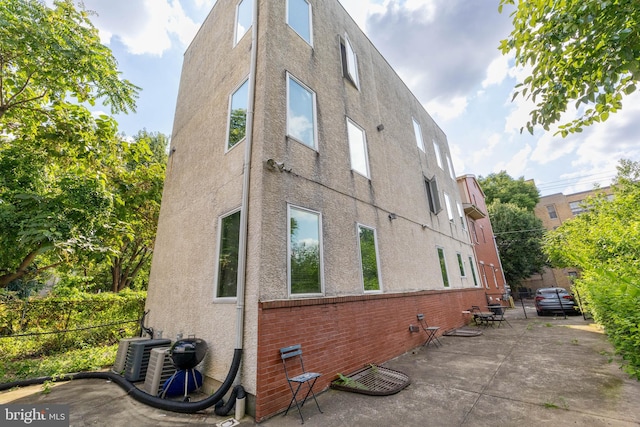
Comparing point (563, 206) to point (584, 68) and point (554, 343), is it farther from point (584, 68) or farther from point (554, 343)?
point (584, 68)

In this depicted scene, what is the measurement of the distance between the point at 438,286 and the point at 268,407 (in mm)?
8330

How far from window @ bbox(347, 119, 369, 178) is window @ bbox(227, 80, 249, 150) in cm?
299

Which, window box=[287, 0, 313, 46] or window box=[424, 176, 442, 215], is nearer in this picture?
window box=[287, 0, 313, 46]

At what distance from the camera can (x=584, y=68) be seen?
381cm

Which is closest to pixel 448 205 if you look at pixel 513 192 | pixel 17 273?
pixel 17 273

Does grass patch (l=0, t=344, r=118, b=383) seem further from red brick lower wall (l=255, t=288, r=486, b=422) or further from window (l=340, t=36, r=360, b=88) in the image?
window (l=340, t=36, r=360, b=88)

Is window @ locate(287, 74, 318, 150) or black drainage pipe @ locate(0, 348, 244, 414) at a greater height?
window @ locate(287, 74, 318, 150)

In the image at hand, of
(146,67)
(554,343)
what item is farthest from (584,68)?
(146,67)

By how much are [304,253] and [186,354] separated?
2626 mm

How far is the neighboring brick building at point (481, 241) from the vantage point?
17047 millimetres

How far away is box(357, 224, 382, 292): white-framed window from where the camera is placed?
255 inches

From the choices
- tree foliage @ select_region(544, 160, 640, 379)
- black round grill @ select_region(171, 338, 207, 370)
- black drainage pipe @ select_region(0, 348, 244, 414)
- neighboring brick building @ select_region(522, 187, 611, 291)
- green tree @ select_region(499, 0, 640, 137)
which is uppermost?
neighboring brick building @ select_region(522, 187, 611, 291)

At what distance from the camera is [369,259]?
6.79 m

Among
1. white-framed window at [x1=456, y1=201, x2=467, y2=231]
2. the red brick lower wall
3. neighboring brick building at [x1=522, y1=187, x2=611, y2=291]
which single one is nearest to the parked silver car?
white-framed window at [x1=456, y1=201, x2=467, y2=231]
